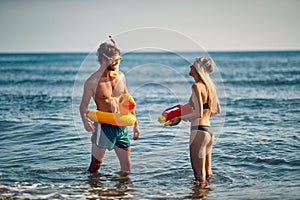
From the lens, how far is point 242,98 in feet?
71.7

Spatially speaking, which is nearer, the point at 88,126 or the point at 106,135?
the point at 88,126

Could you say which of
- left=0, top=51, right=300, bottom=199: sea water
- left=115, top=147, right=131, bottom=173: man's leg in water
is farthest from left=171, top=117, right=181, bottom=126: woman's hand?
left=115, top=147, right=131, bottom=173: man's leg in water

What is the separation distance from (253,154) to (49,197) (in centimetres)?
465

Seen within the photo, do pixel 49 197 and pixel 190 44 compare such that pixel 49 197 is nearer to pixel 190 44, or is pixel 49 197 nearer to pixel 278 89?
pixel 190 44

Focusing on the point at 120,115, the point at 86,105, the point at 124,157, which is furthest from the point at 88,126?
the point at 124,157

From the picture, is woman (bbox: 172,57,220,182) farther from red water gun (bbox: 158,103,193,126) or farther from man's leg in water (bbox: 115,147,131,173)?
man's leg in water (bbox: 115,147,131,173)

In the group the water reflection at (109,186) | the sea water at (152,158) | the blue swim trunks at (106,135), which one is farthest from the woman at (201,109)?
the water reflection at (109,186)

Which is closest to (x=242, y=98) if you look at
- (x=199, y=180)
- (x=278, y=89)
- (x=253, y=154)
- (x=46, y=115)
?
(x=278, y=89)

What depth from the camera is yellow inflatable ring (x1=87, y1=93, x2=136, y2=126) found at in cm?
773

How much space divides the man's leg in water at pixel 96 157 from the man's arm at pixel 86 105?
0.43 m

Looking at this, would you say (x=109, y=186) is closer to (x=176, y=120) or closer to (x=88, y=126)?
(x=88, y=126)

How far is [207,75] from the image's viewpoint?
7520 millimetres

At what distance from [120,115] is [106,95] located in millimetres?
384

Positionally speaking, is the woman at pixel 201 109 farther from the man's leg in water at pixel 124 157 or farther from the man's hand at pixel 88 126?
the man's hand at pixel 88 126
